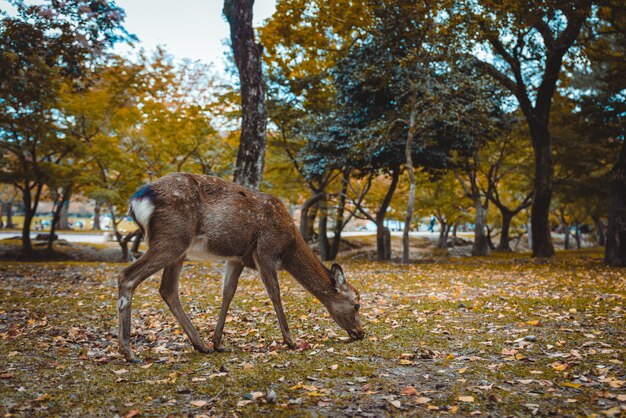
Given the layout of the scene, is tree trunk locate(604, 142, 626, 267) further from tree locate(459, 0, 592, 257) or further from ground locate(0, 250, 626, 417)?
ground locate(0, 250, 626, 417)

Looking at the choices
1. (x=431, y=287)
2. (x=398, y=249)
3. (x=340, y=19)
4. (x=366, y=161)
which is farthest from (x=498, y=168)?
(x=431, y=287)

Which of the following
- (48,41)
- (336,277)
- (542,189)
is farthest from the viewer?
(542,189)

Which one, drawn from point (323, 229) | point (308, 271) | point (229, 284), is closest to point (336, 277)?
point (308, 271)

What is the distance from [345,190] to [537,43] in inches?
377

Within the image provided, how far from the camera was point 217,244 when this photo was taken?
4.96 meters

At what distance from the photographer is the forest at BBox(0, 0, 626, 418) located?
13.4 ft

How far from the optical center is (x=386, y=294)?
9.57m

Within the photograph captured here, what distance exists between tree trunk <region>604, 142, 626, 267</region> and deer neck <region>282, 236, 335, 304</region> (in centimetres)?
1289

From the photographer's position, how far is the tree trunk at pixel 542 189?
18234 mm

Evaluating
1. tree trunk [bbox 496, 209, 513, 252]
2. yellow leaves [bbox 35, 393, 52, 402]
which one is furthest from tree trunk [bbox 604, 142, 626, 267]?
yellow leaves [bbox 35, 393, 52, 402]

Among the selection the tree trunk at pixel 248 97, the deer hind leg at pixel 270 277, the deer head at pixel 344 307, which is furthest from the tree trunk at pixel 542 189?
the deer hind leg at pixel 270 277

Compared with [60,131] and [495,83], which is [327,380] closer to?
[495,83]

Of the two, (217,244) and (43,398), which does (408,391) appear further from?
(43,398)

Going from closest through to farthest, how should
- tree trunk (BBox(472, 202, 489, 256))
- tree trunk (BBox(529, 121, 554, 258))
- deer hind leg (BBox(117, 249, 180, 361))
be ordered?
deer hind leg (BBox(117, 249, 180, 361)) < tree trunk (BBox(529, 121, 554, 258)) < tree trunk (BBox(472, 202, 489, 256))
